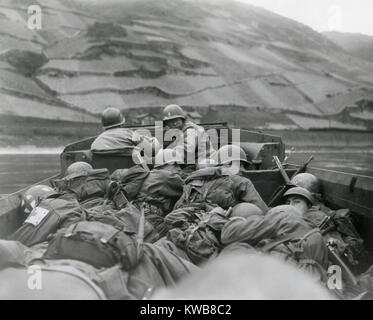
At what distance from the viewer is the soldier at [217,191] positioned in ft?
12.5

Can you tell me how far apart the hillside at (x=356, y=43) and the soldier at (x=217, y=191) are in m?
38.3

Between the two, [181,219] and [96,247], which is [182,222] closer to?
[181,219]

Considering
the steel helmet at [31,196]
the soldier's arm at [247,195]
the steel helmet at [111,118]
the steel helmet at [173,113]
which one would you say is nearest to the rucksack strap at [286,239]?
the soldier's arm at [247,195]

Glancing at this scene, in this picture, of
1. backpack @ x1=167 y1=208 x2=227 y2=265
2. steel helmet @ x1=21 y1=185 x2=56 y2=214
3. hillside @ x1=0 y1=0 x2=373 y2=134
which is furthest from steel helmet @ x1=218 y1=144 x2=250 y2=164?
hillside @ x1=0 y1=0 x2=373 y2=134

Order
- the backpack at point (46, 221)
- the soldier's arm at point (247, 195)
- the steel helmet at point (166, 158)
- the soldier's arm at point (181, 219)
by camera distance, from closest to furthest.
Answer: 1. the backpack at point (46, 221)
2. the soldier's arm at point (181, 219)
3. the soldier's arm at point (247, 195)
4. the steel helmet at point (166, 158)

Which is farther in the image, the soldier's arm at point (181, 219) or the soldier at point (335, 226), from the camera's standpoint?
the soldier at point (335, 226)

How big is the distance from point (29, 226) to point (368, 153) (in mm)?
26852

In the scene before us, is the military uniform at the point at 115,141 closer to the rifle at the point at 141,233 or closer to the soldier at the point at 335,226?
the rifle at the point at 141,233

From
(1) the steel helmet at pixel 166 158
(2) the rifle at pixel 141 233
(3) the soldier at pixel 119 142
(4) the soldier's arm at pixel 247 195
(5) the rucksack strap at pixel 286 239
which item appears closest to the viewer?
(2) the rifle at pixel 141 233

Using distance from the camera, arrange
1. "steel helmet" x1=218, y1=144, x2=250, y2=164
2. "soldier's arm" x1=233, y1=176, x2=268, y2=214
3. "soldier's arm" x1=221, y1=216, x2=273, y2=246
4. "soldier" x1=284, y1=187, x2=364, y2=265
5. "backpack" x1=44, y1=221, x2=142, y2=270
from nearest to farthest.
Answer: "backpack" x1=44, y1=221, x2=142, y2=270 < "soldier's arm" x1=221, y1=216, x2=273, y2=246 < "soldier" x1=284, y1=187, x2=364, y2=265 < "soldier's arm" x1=233, y1=176, x2=268, y2=214 < "steel helmet" x1=218, y1=144, x2=250, y2=164

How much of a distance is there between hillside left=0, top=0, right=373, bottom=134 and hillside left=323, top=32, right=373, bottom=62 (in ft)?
2.77

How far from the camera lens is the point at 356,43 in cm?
4262

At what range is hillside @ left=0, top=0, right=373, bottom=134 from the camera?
2969cm

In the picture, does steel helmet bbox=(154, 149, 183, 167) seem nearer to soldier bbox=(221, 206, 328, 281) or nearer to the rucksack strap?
soldier bbox=(221, 206, 328, 281)
